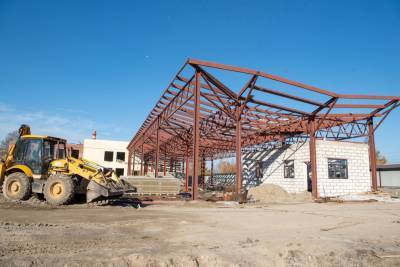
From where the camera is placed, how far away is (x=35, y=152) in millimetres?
11836

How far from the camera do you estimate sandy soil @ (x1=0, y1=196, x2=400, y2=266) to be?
167 inches

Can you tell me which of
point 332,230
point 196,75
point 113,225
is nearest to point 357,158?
point 196,75

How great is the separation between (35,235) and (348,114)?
21.5m

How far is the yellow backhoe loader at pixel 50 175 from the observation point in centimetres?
1088

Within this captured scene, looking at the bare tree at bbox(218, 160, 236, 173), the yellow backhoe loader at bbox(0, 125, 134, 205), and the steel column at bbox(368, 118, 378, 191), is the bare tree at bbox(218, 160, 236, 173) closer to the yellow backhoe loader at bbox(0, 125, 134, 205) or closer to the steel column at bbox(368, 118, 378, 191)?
the steel column at bbox(368, 118, 378, 191)

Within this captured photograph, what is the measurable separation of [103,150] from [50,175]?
35859 mm

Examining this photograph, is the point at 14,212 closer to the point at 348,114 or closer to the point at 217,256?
the point at 217,256

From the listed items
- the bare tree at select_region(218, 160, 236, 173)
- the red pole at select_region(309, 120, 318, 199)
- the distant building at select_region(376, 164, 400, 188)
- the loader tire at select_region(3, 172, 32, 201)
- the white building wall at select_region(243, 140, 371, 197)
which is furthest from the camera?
the bare tree at select_region(218, 160, 236, 173)

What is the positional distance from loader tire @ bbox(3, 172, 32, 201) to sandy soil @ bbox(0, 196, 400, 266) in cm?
306

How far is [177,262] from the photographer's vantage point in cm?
414

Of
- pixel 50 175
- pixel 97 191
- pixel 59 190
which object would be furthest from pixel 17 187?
pixel 97 191

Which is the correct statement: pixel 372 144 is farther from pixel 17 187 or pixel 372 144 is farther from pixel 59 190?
pixel 17 187

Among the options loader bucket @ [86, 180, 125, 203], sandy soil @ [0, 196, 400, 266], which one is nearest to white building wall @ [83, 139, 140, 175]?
loader bucket @ [86, 180, 125, 203]

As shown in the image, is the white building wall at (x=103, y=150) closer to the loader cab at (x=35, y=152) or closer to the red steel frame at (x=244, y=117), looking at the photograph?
the red steel frame at (x=244, y=117)
